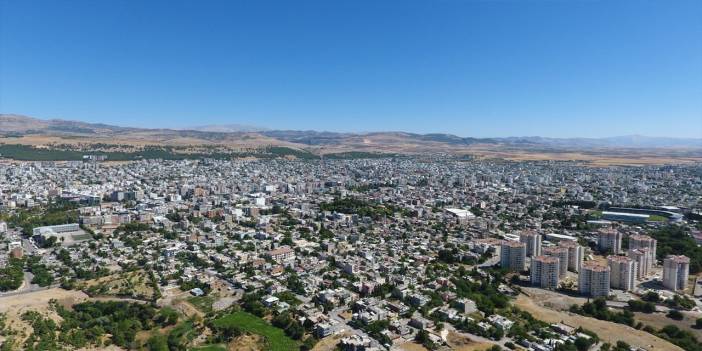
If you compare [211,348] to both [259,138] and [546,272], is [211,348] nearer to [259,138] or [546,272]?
[546,272]

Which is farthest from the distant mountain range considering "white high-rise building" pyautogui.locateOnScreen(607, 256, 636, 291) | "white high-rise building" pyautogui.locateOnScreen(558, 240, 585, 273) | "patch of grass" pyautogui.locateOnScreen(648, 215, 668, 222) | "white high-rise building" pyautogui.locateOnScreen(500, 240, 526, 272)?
"white high-rise building" pyautogui.locateOnScreen(607, 256, 636, 291)

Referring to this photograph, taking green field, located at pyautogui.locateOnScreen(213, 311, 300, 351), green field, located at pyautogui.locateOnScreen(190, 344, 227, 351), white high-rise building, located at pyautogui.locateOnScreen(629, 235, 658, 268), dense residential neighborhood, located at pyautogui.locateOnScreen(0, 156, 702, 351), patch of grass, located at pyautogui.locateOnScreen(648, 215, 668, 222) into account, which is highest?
white high-rise building, located at pyautogui.locateOnScreen(629, 235, 658, 268)

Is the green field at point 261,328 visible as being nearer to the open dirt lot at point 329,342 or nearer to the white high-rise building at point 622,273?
the open dirt lot at point 329,342

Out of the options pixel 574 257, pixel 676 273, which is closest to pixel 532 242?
pixel 574 257

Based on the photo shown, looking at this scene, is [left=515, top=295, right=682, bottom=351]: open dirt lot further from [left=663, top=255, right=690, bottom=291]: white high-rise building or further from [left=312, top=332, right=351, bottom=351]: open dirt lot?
[left=312, top=332, right=351, bottom=351]: open dirt lot

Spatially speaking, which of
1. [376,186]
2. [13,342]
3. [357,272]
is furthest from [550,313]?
[376,186]

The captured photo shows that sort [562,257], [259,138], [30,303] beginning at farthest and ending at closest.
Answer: [259,138]
[562,257]
[30,303]
